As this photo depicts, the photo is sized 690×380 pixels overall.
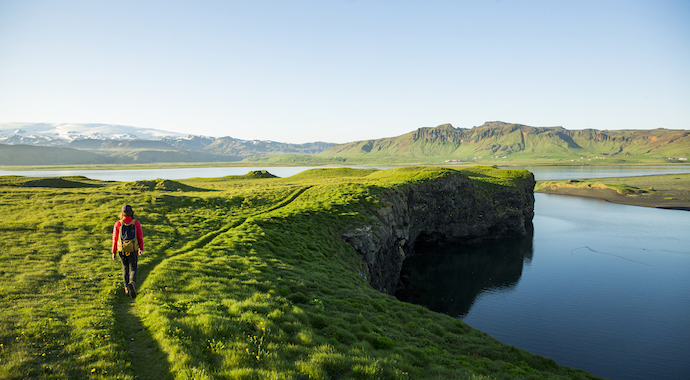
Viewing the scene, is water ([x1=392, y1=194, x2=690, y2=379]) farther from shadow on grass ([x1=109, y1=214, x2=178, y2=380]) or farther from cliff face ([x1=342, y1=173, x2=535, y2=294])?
shadow on grass ([x1=109, y1=214, x2=178, y2=380])

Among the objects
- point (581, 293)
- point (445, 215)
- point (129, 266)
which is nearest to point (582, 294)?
point (581, 293)

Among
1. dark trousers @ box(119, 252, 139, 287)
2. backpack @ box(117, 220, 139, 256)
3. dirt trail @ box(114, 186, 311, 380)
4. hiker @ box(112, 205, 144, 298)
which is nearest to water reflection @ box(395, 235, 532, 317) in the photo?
dirt trail @ box(114, 186, 311, 380)

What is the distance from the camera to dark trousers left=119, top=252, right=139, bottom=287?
19.1 meters

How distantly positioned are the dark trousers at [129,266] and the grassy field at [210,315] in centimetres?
102

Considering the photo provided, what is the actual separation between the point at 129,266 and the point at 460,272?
65104 millimetres

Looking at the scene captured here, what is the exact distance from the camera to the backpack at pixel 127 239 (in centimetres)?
1870

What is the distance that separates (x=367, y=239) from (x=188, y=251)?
85.9ft

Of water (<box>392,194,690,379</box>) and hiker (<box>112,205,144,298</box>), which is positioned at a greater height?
hiker (<box>112,205,144,298</box>)

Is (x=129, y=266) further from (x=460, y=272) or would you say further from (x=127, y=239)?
(x=460, y=272)

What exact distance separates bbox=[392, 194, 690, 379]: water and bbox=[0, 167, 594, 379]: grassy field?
21.4 meters

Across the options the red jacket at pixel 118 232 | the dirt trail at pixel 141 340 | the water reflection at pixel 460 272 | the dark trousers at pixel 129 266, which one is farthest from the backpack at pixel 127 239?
the water reflection at pixel 460 272

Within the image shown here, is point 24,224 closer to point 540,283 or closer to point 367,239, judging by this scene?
point 367,239

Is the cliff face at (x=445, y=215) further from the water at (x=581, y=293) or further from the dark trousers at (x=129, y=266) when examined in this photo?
the dark trousers at (x=129, y=266)

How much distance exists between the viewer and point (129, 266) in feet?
65.6
